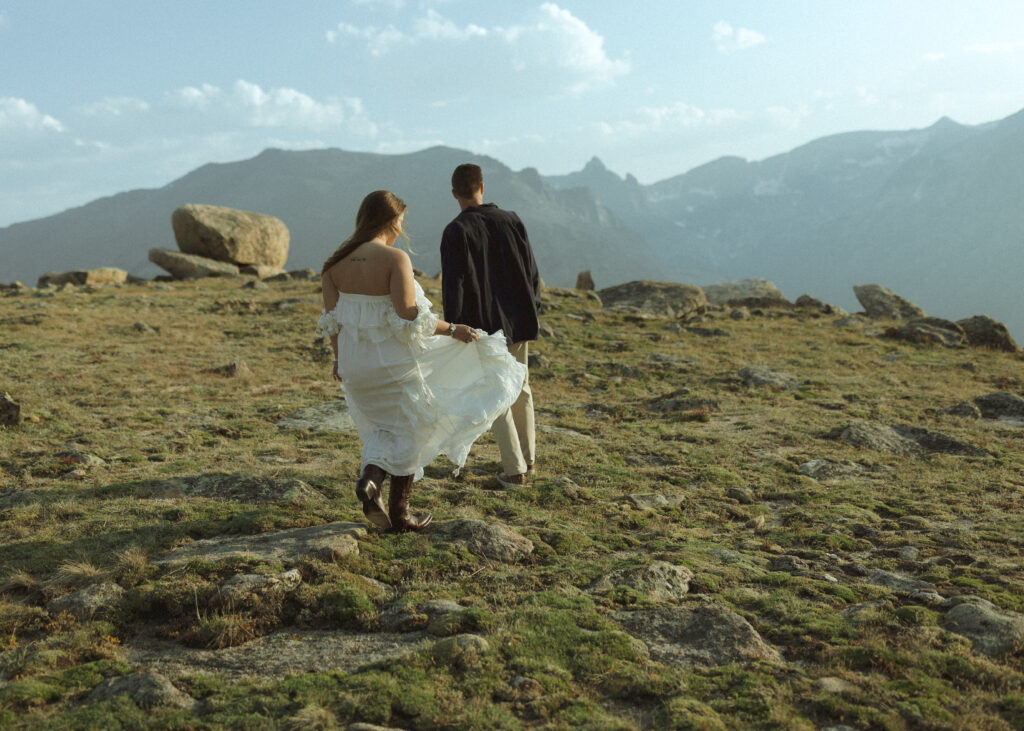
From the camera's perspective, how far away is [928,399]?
14406 millimetres

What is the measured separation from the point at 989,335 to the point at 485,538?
23520 millimetres

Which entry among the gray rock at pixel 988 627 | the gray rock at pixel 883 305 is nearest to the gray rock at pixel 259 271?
the gray rock at pixel 883 305

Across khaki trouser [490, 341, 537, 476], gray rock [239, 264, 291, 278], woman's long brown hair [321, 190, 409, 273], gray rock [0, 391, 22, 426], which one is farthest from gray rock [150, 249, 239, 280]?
woman's long brown hair [321, 190, 409, 273]

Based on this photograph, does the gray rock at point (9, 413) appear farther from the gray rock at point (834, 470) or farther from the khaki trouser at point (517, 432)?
the gray rock at point (834, 470)

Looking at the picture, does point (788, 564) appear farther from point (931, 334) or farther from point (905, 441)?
point (931, 334)

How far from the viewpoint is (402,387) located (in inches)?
233

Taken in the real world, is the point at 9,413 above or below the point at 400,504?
above

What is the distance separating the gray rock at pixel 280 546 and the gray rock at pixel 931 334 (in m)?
21.6

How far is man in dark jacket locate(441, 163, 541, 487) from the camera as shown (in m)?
6.96

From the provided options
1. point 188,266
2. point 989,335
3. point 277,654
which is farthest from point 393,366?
point 188,266

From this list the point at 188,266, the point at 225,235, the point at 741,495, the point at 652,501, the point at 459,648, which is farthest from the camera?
the point at 225,235

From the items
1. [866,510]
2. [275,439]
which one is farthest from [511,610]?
[275,439]

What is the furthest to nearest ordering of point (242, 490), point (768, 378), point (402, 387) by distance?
point (768, 378), point (242, 490), point (402, 387)

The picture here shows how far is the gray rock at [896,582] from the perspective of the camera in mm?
5656
